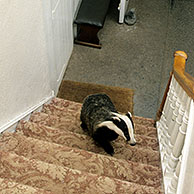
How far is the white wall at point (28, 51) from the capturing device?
2.31 meters

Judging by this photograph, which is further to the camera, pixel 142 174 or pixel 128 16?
pixel 128 16

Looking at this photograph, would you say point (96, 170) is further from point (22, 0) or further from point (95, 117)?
point (22, 0)

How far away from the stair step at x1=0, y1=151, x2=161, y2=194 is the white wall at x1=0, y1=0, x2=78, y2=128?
0.49 meters

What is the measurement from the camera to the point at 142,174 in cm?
238

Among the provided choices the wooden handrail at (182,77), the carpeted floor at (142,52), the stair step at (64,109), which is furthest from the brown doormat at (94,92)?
the wooden handrail at (182,77)

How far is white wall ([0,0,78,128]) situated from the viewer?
7.59ft

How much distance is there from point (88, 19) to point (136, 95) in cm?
131

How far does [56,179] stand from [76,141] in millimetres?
787

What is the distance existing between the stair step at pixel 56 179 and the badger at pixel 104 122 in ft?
1.66

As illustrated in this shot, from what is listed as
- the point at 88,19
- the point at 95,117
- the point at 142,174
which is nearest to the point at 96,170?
the point at 142,174

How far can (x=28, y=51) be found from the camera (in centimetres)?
278

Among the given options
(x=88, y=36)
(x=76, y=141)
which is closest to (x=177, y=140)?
(x=76, y=141)

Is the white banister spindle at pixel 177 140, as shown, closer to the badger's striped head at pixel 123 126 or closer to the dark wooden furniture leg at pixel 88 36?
the badger's striped head at pixel 123 126

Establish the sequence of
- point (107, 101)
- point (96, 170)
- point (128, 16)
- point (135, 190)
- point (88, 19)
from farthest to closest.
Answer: point (128, 16) < point (88, 19) < point (107, 101) < point (96, 170) < point (135, 190)
